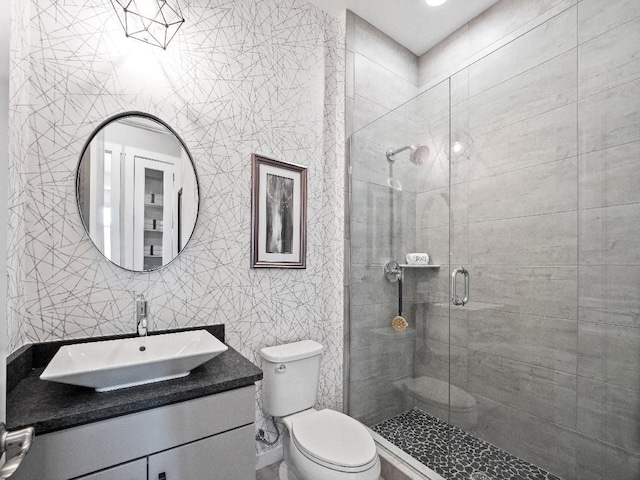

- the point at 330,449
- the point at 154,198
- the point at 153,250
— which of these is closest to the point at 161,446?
the point at 330,449

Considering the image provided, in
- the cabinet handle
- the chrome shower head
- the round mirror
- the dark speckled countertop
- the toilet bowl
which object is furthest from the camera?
the chrome shower head

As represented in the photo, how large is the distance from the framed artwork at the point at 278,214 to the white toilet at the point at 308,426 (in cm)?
52

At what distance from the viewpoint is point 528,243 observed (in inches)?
67.6

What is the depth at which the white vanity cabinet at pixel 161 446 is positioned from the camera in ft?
3.12

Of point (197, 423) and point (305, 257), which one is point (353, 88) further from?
point (197, 423)

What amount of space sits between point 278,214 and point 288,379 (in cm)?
94

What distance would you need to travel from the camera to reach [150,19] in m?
1.53

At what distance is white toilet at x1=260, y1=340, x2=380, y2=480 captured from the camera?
1355 millimetres

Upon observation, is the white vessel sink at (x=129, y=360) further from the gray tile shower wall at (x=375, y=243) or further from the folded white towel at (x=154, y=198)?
the gray tile shower wall at (x=375, y=243)

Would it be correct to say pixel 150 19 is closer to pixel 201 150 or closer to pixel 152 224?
pixel 201 150

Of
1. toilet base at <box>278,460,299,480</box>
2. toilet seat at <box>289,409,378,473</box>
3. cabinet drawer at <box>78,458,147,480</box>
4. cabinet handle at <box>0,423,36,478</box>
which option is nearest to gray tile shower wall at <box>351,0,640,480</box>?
toilet seat at <box>289,409,378,473</box>

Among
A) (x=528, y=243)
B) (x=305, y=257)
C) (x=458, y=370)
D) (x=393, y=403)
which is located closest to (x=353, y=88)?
(x=305, y=257)

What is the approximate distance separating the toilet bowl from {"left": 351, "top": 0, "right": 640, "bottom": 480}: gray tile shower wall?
2.11 ft

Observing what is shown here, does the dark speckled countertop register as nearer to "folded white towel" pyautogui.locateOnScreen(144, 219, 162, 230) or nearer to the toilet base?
"folded white towel" pyautogui.locateOnScreen(144, 219, 162, 230)
